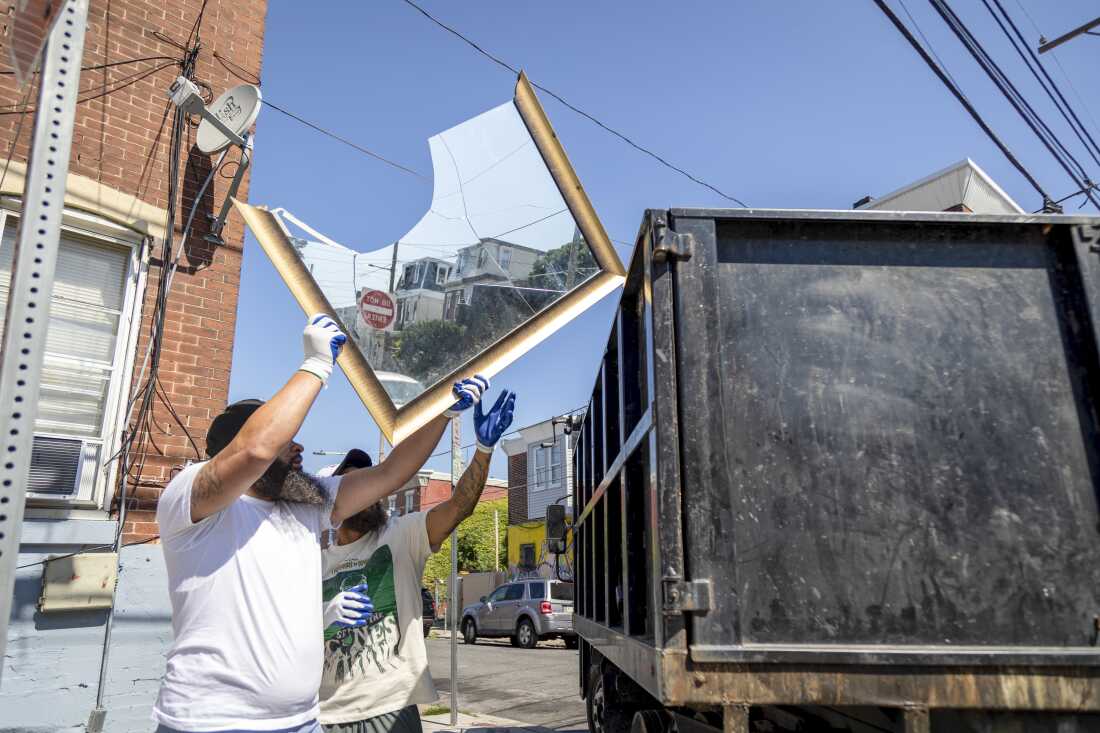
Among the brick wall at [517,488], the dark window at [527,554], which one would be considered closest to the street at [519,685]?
the dark window at [527,554]

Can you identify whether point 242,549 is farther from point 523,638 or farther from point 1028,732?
point 523,638

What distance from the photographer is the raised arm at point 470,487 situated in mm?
3535

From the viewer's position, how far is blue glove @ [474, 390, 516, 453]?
3.80m

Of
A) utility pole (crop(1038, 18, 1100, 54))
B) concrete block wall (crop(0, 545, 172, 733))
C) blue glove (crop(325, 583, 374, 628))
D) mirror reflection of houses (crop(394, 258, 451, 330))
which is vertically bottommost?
concrete block wall (crop(0, 545, 172, 733))

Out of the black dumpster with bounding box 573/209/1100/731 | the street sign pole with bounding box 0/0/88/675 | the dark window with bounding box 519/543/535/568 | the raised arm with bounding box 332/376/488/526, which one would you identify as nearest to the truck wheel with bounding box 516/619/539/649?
the dark window with bounding box 519/543/535/568

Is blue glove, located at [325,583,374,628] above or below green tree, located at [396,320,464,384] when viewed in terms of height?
below

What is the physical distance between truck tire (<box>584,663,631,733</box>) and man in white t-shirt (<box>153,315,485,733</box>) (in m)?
2.14

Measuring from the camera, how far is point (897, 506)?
7.48 feet

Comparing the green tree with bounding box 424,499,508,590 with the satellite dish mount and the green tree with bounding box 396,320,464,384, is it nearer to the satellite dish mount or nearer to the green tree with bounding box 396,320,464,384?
the satellite dish mount

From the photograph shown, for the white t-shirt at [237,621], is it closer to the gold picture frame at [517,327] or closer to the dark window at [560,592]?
the gold picture frame at [517,327]

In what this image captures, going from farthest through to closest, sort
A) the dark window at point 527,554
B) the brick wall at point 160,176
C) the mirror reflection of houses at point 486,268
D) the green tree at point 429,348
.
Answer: the dark window at point 527,554, the brick wall at point 160,176, the mirror reflection of houses at point 486,268, the green tree at point 429,348

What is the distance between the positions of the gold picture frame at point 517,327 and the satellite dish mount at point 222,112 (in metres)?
2.16

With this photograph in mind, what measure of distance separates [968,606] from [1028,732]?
1.14 feet

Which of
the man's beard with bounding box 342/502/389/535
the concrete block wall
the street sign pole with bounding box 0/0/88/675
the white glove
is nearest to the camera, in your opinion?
the street sign pole with bounding box 0/0/88/675
